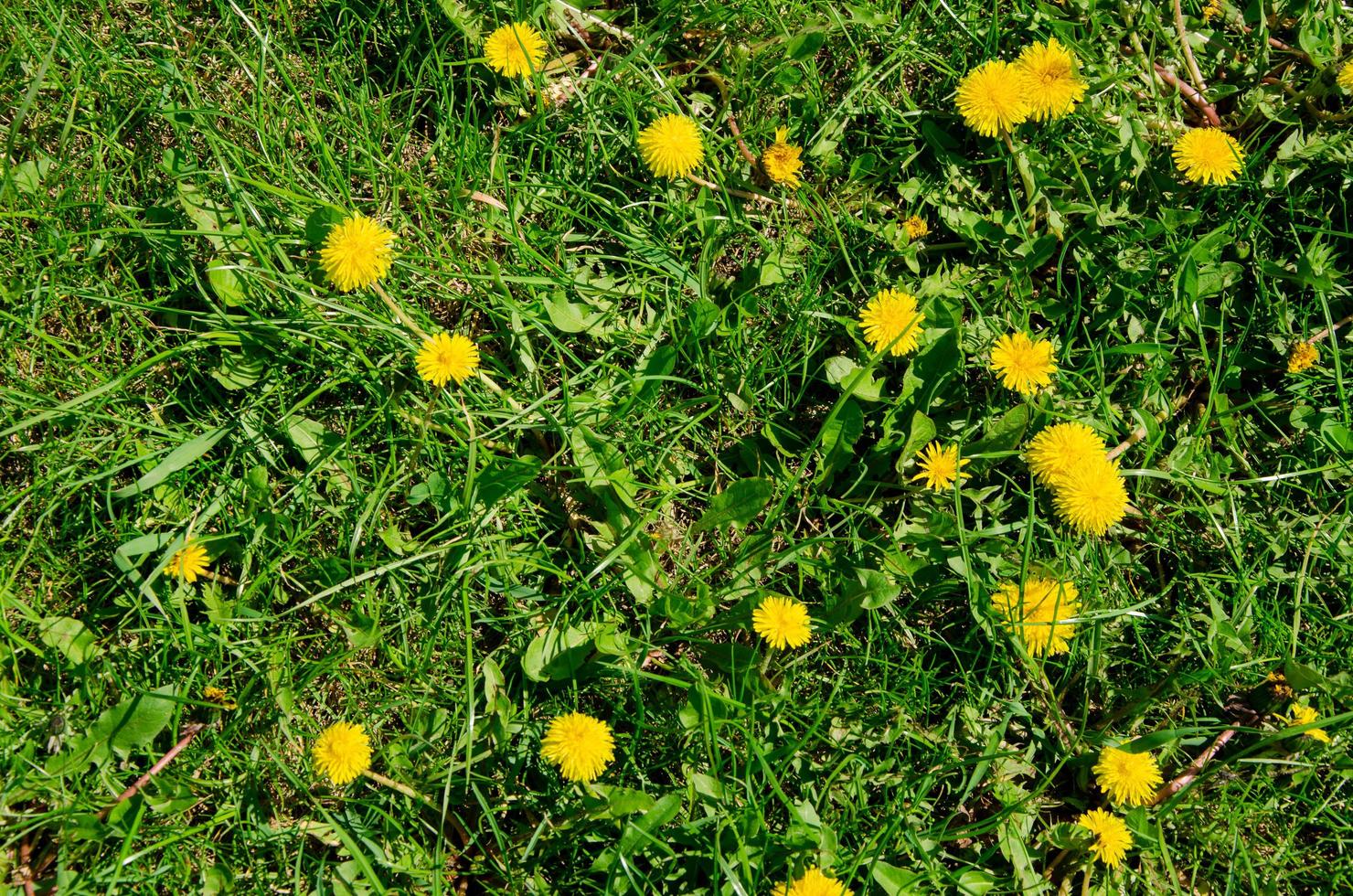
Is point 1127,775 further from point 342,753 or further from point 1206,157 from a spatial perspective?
point 342,753

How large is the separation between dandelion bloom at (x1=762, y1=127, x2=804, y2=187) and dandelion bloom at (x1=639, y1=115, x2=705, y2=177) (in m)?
0.19

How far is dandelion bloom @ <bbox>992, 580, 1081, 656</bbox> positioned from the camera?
2.25 meters

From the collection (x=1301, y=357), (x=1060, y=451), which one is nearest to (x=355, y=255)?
(x=1060, y=451)

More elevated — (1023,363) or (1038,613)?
(1023,363)

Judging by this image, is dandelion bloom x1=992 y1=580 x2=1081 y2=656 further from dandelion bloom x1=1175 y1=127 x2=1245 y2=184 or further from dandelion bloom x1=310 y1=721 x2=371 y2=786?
dandelion bloom x1=310 y1=721 x2=371 y2=786

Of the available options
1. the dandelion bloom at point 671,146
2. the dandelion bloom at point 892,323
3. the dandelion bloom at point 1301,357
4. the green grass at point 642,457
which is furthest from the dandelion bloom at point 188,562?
the dandelion bloom at point 1301,357

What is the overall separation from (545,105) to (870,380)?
1106 mm

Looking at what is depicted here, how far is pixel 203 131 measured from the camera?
239 centimetres

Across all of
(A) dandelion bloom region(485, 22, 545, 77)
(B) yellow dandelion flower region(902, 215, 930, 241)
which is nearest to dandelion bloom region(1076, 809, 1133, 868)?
(B) yellow dandelion flower region(902, 215, 930, 241)

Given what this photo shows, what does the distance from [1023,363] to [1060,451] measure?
0.74ft

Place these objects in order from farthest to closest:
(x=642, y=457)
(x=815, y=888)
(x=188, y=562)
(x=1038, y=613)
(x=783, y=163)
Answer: (x=783, y=163) → (x=642, y=457) → (x=1038, y=613) → (x=188, y=562) → (x=815, y=888)

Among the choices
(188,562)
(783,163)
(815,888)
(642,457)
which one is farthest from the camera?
(783,163)

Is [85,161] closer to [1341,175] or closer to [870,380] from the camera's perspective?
[870,380]

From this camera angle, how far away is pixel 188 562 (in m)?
2.16
